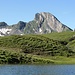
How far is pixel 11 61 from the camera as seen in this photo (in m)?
200

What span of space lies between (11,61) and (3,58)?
634 centimetres

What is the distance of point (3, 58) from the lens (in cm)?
19912
